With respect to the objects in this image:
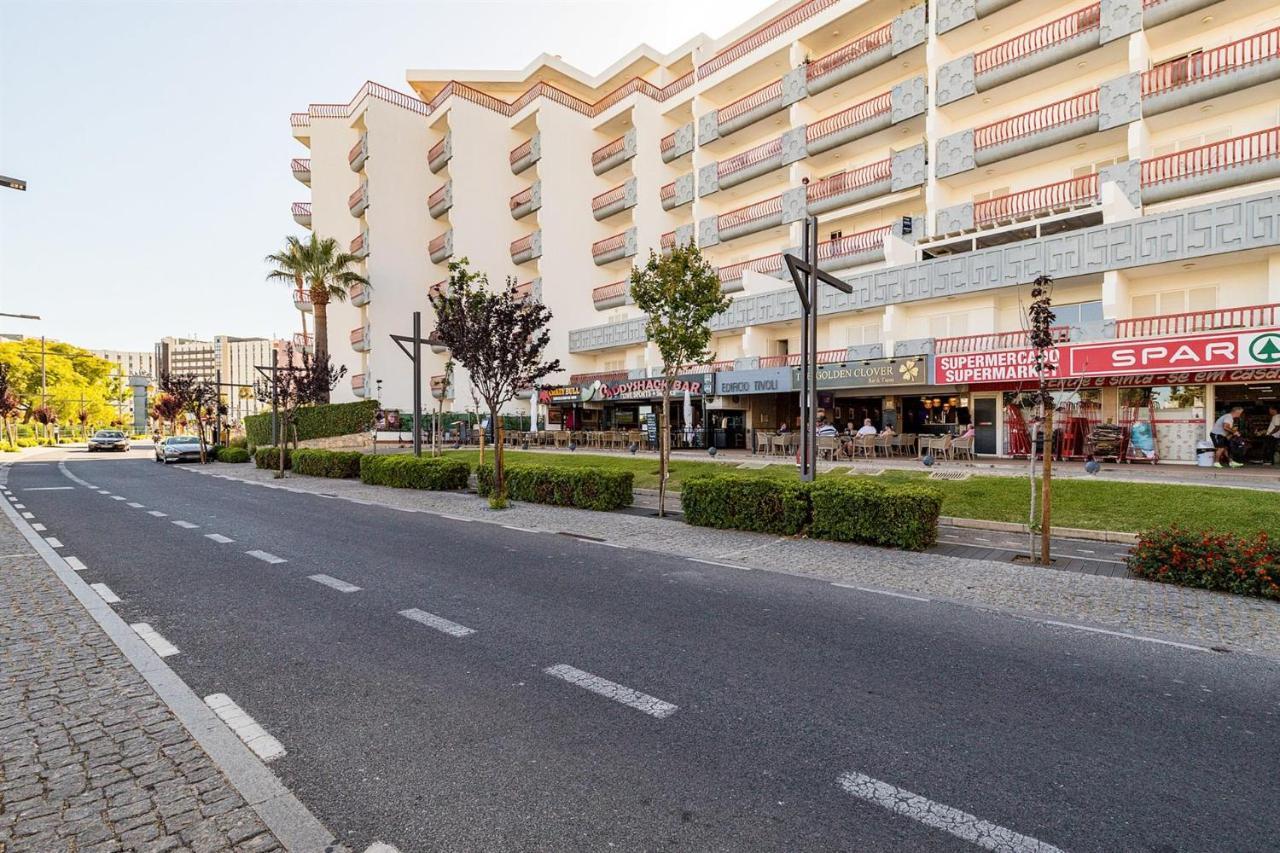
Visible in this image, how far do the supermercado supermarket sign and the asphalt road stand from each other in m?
11.4

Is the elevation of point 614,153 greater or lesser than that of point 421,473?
greater

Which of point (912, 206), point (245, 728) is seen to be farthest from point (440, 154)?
point (245, 728)

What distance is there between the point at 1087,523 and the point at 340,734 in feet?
37.7

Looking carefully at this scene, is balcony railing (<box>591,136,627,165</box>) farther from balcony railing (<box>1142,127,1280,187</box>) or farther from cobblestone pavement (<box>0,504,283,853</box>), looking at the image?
cobblestone pavement (<box>0,504,283,853</box>)

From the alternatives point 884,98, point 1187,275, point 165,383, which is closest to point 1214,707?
point 1187,275

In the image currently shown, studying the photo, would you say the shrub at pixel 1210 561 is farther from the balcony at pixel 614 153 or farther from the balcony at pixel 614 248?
the balcony at pixel 614 153

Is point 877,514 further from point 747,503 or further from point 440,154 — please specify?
point 440,154

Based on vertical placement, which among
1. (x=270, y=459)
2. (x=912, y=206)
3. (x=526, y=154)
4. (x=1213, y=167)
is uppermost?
(x=526, y=154)

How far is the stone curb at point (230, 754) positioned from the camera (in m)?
2.69

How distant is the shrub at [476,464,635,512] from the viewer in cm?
1393

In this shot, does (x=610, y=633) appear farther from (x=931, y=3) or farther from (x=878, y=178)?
(x=931, y=3)

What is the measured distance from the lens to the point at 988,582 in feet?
24.6

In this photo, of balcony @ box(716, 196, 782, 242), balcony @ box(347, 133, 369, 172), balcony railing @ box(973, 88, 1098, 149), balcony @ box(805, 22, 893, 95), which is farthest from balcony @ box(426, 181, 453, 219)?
balcony railing @ box(973, 88, 1098, 149)

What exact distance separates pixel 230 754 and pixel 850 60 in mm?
32333
